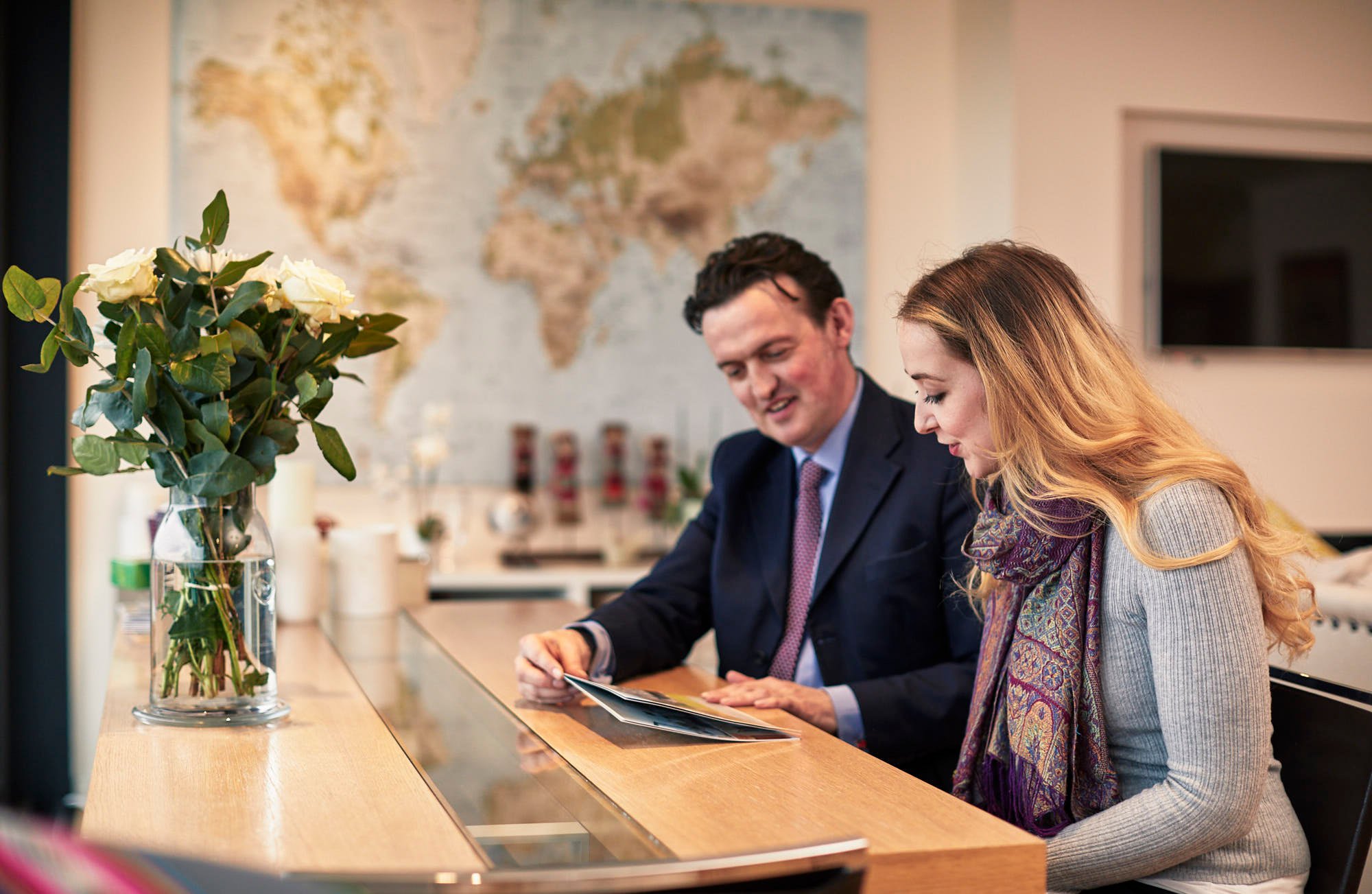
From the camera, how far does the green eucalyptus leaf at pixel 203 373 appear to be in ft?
4.90

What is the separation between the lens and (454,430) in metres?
4.48

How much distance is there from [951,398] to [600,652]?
2.30 feet

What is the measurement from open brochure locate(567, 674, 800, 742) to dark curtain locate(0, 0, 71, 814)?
10.3 ft

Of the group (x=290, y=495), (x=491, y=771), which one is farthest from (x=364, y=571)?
(x=491, y=771)

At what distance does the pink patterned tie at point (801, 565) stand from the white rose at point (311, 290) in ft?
2.86

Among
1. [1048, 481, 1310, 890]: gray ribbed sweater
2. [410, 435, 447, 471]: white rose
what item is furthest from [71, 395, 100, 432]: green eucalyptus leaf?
[410, 435, 447, 471]: white rose

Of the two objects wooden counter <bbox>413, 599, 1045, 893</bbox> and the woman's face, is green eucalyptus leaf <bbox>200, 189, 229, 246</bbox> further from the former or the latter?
the woman's face

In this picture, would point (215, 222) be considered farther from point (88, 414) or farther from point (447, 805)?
point (447, 805)

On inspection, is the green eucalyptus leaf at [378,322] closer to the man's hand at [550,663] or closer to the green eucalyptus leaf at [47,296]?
the green eucalyptus leaf at [47,296]

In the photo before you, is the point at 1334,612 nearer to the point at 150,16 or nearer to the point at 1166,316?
the point at 1166,316

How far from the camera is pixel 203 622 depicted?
5.13ft

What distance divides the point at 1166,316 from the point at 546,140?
248 centimetres

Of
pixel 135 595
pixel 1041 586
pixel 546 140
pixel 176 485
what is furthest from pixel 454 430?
pixel 1041 586

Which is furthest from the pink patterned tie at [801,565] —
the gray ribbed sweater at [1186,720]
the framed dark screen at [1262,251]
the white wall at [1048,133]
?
the framed dark screen at [1262,251]
